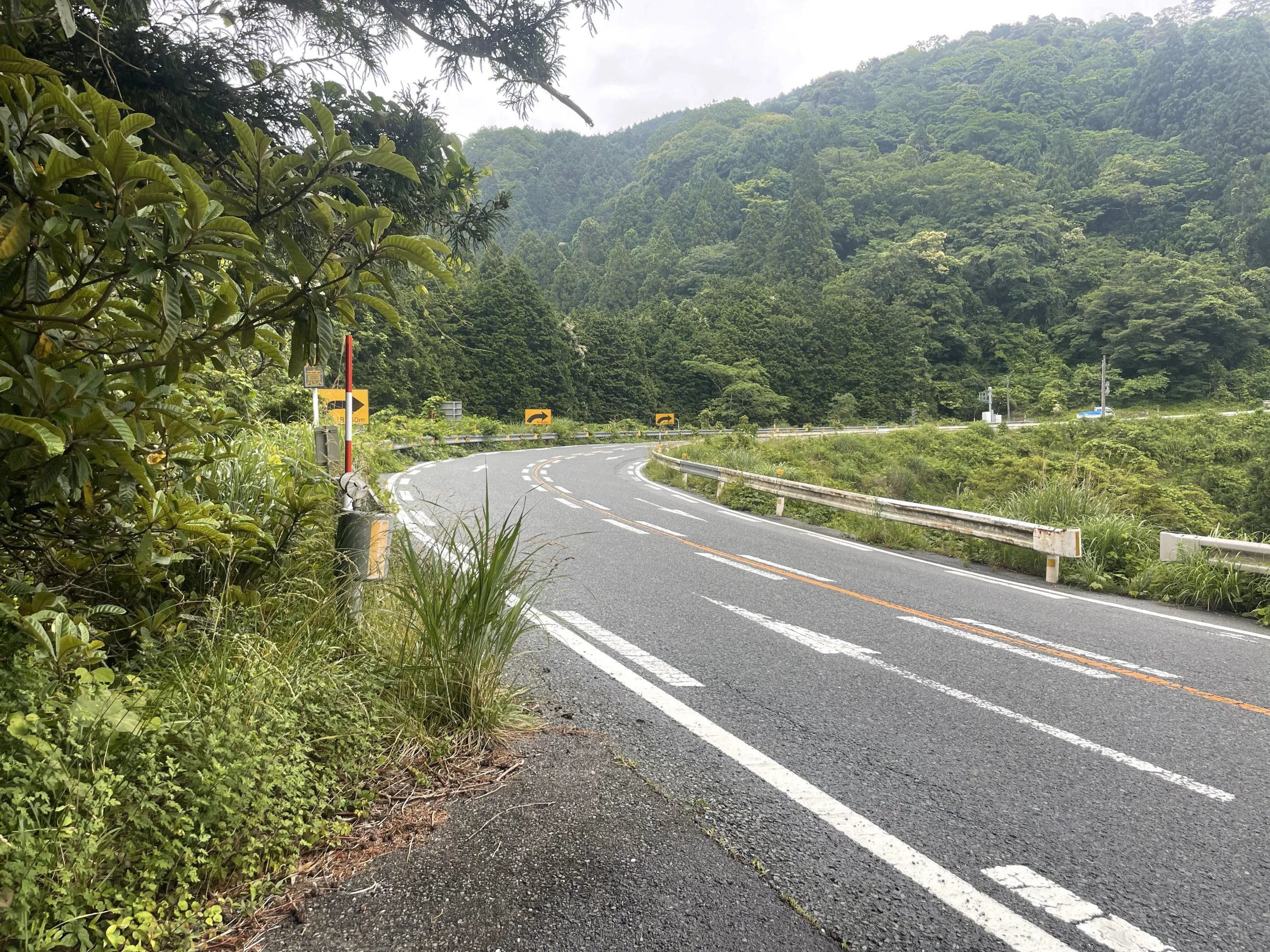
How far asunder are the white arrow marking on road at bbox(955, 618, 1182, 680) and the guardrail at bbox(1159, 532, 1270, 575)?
11.3 ft

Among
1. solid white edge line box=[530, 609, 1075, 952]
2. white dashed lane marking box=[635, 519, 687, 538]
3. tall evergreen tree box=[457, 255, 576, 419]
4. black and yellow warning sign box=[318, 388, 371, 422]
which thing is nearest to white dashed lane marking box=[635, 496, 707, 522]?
white dashed lane marking box=[635, 519, 687, 538]

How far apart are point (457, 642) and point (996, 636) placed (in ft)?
14.3

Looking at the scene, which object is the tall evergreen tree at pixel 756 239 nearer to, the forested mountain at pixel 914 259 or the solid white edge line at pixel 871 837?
the forested mountain at pixel 914 259

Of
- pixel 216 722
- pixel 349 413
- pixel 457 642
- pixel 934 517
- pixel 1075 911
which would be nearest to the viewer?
pixel 1075 911

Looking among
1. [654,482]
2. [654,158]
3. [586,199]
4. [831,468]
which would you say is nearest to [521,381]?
[831,468]

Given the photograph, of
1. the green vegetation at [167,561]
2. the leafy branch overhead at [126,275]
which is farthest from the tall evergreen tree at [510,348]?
the leafy branch overhead at [126,275]

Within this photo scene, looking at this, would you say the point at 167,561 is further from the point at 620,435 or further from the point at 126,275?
the point at 620,435

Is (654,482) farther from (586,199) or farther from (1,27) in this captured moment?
(586,199)

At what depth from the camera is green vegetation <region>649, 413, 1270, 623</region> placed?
332 inches

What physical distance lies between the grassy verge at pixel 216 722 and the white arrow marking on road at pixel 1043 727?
8.14ft

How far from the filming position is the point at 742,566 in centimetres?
838

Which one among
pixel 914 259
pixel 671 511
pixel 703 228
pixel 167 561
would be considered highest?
pixel 703 228

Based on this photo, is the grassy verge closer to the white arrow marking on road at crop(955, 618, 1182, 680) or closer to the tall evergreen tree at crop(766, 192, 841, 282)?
the white arrow marking on road at crop(955, 618, 1182, 680)

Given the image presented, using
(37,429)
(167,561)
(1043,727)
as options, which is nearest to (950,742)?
(1043,727)
